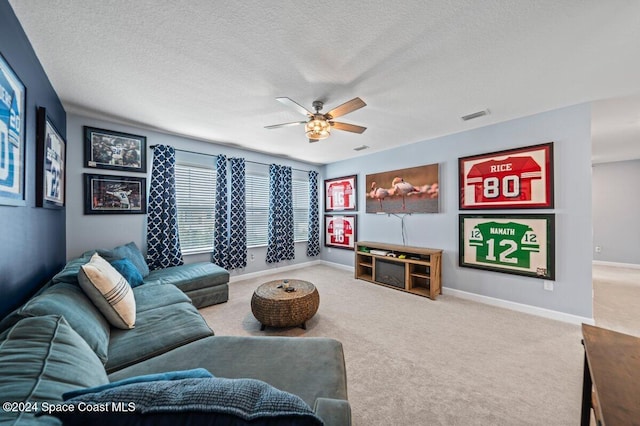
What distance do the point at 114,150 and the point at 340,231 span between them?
422cm

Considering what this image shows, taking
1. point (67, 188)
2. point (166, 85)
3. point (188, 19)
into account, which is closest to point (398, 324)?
point (188, 19)

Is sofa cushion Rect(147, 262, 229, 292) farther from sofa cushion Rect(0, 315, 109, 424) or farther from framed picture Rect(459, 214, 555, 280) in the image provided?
framed picture Rect(459, 214, 555, 280)

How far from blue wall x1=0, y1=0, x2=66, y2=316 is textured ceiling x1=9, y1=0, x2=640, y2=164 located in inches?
4.8

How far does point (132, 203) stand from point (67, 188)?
0.66 meters

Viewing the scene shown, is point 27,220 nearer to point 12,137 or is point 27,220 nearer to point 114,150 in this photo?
point 12,137

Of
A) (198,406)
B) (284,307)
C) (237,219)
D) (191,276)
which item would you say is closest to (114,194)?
(191,276)

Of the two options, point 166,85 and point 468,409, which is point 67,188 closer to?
point 166,85

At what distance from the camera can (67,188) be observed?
2.93 m

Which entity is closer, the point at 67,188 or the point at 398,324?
the point at 398,324

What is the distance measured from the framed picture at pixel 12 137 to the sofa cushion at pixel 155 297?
110 centimetres

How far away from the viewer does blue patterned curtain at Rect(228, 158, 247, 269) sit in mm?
4262

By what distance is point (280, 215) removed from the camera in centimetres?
497

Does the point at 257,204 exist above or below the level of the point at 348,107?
below

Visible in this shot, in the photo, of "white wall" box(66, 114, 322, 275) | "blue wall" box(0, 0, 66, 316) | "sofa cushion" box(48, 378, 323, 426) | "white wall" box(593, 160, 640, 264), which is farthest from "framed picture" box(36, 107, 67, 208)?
"white wall" box(593, 160, 640, 264)
